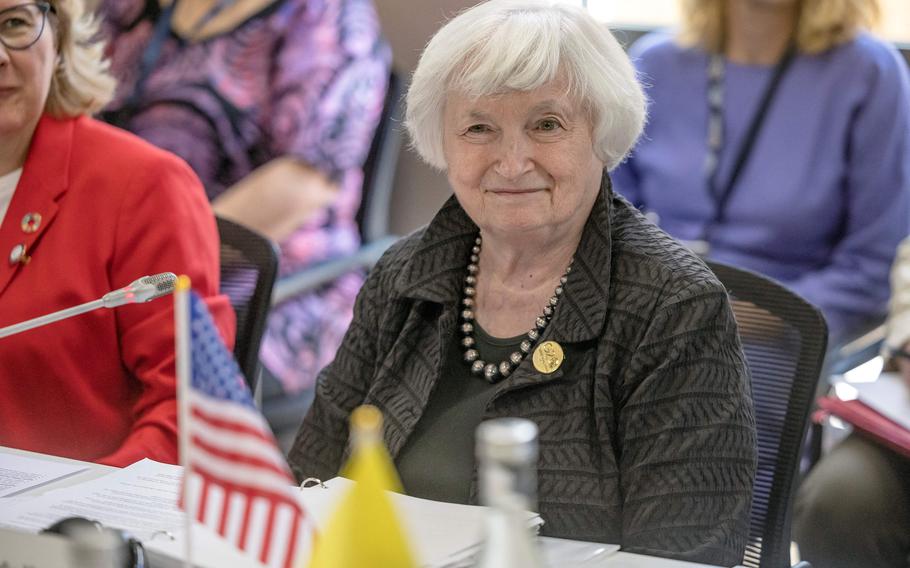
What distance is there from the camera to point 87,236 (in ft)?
6.56

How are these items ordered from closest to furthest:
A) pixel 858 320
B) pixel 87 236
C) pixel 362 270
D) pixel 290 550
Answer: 1. pixel 290 550
2. pixel 87 236
3. pixel 858 320
4. pixel 362 270

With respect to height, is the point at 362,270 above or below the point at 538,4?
below

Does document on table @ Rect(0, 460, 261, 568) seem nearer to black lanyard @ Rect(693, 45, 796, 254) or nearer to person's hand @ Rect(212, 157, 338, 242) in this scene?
person's hand @ Rect(212, 157, 338, 242)

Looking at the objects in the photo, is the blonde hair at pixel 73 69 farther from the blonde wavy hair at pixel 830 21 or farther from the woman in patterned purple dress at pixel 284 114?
the blonde wavy hair at pixel 830 21

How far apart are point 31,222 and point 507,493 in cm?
136

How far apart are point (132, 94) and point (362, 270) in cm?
85

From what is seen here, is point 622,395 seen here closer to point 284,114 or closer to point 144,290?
point 144,290

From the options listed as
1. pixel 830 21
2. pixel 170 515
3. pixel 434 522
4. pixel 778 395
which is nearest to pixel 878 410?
pixel 778 395

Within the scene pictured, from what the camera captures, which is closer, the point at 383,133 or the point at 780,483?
the point at 780,483

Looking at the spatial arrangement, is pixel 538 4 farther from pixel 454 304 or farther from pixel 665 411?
pixel 665 411

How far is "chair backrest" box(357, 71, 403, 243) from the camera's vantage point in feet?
10.6

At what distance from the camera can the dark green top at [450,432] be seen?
5.59 feet

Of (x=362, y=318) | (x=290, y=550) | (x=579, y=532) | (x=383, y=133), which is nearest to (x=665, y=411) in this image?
(x=579, y=532)

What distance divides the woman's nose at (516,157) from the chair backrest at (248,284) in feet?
1.61
